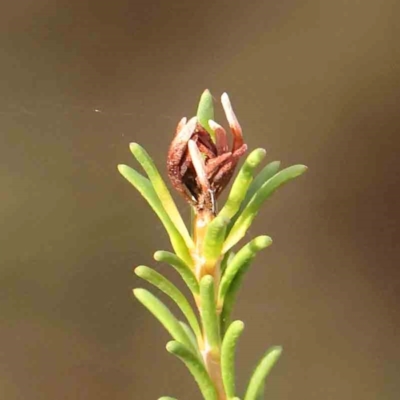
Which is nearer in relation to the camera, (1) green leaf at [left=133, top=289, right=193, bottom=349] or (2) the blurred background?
(1) green leaf at [left=133, top=289, right=193, bottom=349]

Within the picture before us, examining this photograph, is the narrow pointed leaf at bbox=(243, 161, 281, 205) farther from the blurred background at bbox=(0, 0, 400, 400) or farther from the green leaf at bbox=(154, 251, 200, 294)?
the blurred background at bbox=(0, 0, 400, 400)

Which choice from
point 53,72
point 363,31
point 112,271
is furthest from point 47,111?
point 363,31

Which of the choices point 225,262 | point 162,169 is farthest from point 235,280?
point 162,169

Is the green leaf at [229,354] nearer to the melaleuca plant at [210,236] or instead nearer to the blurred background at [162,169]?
the melaleuca plant at [210,236]

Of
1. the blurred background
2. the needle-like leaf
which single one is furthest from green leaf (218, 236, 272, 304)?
the blurred background

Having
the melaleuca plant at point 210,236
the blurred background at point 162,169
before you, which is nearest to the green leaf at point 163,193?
the melaleuca plant at point 210,236

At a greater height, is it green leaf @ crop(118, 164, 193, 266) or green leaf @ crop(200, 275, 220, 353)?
green leaf @ crop(118, 164, 193, 266)

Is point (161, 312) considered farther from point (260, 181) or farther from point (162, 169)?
point (162, 169)
